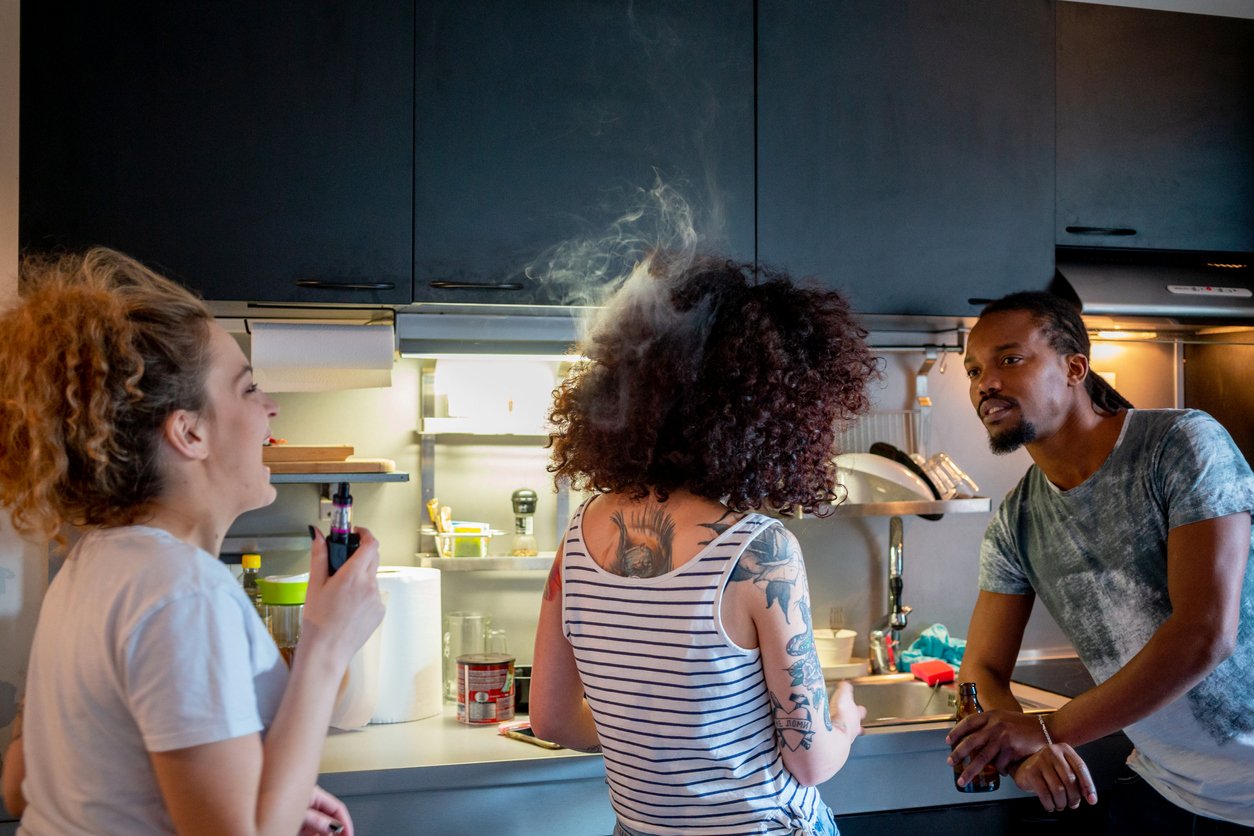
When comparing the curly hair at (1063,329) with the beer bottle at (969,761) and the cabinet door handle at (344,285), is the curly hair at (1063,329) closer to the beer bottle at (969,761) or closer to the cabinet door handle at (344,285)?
the beer bottle at (969,761)

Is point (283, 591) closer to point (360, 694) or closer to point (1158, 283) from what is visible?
point (360, 694)

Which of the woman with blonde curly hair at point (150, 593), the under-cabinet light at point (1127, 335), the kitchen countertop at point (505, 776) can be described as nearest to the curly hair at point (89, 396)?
the woman with blonde curly hair at point (150, 593)

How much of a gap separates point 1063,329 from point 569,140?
1.02 m

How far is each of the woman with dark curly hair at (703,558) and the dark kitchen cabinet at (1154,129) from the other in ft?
4.52

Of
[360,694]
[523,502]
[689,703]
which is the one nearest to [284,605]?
[360,694]

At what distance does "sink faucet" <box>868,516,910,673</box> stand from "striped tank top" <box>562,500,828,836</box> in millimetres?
1365

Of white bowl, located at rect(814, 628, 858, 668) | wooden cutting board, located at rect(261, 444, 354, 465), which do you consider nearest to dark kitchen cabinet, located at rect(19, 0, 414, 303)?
wooden cutting board, located at rect(261, 444, 354, 465)

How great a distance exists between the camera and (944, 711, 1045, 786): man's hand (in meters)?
1.70

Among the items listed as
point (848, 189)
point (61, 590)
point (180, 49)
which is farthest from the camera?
point (848, 189)

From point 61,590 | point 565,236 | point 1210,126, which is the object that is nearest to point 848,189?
point 565,236

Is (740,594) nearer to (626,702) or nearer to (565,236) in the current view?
(626,702)

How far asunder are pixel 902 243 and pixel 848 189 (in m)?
0.17

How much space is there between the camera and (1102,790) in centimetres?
223

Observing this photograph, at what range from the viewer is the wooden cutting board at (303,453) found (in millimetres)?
2250
